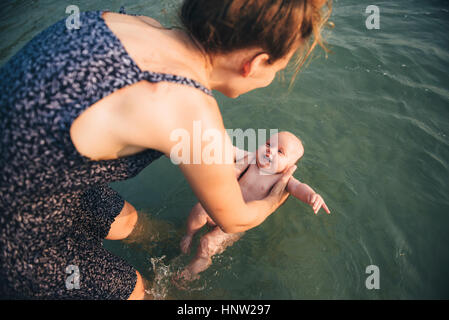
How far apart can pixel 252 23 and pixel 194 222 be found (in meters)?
2.31

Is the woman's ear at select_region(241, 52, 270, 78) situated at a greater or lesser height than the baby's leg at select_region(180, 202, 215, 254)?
greater

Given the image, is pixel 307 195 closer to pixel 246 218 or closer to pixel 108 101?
pixel 246 218

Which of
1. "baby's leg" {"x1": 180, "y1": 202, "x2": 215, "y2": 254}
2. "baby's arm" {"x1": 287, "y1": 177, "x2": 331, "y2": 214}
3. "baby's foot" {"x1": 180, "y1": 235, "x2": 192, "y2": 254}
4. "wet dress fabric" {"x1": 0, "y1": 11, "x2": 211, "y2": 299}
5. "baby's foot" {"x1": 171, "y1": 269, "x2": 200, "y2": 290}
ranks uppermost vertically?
"wet dress fabric" {"x1": 0, "y1": 11, "x2": 211, "y2": 299}

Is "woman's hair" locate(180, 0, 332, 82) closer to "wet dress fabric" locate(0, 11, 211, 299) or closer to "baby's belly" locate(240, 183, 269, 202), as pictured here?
"wet dress fabric" locate(0, 11, 211, 299)

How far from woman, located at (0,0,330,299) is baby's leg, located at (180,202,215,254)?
55.9 inches

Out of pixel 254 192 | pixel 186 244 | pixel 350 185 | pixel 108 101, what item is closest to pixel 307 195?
pixel 254 192

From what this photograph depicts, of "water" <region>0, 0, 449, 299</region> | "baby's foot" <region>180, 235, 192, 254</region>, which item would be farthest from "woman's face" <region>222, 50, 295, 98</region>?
"baby's foot" <region>180, 235, 192, 254</region>

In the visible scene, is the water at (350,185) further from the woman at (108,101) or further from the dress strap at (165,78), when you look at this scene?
the dress strap at (165,78)

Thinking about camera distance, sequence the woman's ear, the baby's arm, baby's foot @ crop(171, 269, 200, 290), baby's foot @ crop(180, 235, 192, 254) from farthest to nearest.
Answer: baby's foot @ crop(180, 235, 192, 254)
baby's foot @ crop(171, 269, 200, 290)
the baby's arm
the woman's ear

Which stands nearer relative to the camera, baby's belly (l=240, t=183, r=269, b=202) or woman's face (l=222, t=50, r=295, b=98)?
woman's face (l=222, t=50, r=295, b=98)

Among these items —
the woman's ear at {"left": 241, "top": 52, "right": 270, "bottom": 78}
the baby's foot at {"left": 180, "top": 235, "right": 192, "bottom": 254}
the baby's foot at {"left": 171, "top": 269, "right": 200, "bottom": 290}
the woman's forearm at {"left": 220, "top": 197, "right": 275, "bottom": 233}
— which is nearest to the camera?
the woman's ear at {"left": 241, "top": 52, "right": 270, "bottom": 78}

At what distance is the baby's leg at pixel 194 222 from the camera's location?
Result: 3.20 m

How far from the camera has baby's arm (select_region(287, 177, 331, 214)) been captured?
2.97 meters

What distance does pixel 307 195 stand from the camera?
10.1 feet
